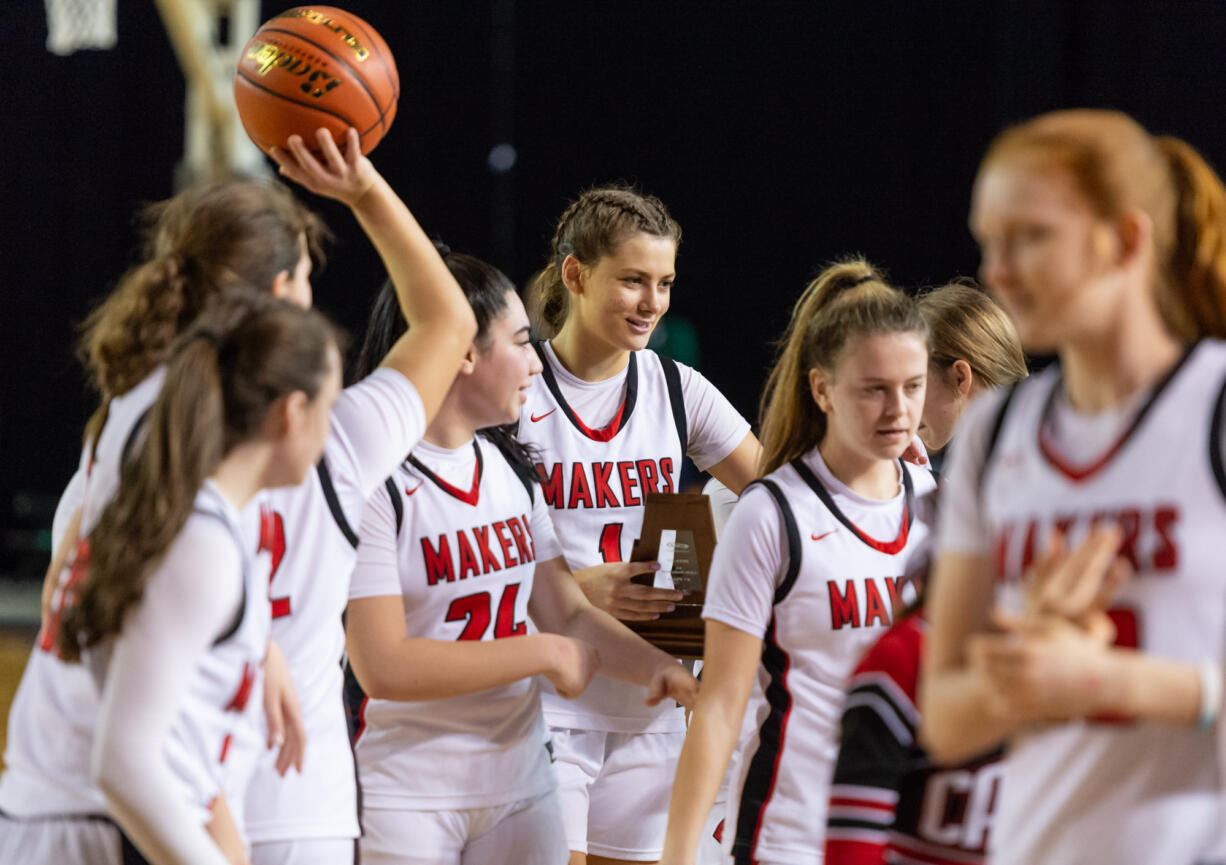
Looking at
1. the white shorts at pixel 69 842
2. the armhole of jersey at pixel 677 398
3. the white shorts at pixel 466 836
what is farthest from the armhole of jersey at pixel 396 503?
the armhole of jersey at pixel 677 398

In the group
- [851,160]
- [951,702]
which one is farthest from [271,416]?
[851,160]

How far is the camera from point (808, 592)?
2.45 meters

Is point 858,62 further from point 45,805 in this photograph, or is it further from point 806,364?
point 45,805

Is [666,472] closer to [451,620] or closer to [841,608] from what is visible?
[451,620]

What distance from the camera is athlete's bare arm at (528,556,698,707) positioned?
2.73 metres

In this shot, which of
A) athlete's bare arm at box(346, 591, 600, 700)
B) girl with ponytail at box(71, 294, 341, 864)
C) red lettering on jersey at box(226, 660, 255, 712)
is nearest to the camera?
girl with ponytail at box(71, 294, 341, 864)

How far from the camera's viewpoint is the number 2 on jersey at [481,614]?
267 centimetres

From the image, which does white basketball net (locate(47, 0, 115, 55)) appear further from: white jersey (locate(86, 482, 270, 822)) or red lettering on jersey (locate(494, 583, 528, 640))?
white jersey (locate(86, 482, 270, 822))

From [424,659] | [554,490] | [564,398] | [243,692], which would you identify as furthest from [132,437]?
[564,398]

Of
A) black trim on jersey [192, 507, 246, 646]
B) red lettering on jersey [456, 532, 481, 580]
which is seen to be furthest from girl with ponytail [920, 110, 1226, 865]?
red lettering on jersey [456, 532, 481, 580]

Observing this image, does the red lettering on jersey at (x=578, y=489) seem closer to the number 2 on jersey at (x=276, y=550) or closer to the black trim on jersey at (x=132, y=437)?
the number 2 on jersey at (x=276, y=550)

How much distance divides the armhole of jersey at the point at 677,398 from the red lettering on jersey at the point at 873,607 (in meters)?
1.26

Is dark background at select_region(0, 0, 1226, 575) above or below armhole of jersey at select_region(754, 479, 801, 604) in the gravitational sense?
above

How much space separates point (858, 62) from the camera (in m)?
10.7
